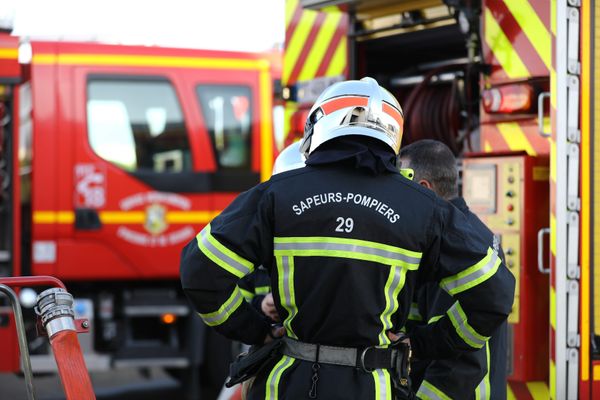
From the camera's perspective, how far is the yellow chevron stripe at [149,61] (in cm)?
700

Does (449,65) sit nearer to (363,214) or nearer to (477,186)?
(477,186)

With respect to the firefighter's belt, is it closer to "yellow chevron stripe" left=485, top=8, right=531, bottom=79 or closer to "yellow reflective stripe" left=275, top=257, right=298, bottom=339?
"yellow reflective stripe" left=275, top=257, right=298, bottom=339

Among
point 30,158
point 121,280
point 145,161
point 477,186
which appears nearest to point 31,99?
point 30,158

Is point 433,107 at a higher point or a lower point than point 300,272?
higher

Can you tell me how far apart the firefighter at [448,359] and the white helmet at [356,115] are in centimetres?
43

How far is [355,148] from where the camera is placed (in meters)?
2.53

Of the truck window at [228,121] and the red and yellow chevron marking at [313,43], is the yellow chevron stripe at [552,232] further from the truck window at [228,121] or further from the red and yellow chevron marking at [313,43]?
the truck window at [228,121]

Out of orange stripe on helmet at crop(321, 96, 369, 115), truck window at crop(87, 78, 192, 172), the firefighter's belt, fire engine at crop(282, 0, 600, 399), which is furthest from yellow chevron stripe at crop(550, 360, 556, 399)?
truck window at crop(87, 78, 192, 172)

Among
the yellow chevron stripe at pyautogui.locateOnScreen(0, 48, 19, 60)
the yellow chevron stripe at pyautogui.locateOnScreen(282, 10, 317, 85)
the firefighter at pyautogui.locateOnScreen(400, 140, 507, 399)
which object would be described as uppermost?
the yellow chevron stripe at pyautogui.locateOnScreen(0, 48, 19, 60)

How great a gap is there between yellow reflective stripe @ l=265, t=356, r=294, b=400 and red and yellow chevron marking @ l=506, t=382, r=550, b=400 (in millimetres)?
1507

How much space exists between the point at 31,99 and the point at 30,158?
0.42m

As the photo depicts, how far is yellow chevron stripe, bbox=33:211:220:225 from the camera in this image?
22.6 ft

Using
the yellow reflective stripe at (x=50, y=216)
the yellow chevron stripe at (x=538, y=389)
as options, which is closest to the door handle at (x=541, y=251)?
the yellow chevron stripe at (x=538, y=389)

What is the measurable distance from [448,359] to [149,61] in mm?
4844
